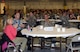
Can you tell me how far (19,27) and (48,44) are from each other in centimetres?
115

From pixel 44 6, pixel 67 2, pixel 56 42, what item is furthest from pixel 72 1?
pixel 56 42

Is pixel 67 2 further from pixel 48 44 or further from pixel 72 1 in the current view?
pixel 48 44

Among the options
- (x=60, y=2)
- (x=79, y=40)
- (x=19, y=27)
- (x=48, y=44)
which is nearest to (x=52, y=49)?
(x=48, y=44)

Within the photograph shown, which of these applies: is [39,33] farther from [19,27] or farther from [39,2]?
[39,2]

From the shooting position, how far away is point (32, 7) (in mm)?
17953

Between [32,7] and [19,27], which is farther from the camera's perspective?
[32,7]

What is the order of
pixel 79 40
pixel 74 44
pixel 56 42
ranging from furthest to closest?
pixel 56 42 < pixel 74 44 < pixel 79 40

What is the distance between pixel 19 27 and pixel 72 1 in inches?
446

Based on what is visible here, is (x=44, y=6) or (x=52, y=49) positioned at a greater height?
(x=44, y=6)

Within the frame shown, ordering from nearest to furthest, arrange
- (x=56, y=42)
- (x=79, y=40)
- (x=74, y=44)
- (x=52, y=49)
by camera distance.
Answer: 1. (x=79, y=40)
2. (x=74, y=44)
3. (x=52, y=49)
4. (x=56, y=42)

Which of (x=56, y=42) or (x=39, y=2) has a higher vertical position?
(x=39, y=2)

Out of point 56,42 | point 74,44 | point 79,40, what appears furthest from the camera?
point 56,42

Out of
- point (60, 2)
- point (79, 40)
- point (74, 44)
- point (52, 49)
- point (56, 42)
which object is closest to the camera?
point (79, 40)

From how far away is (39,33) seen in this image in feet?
A: 18.9
